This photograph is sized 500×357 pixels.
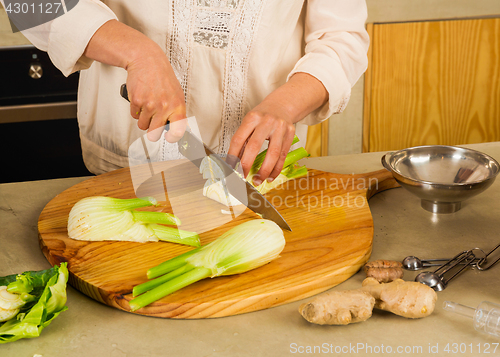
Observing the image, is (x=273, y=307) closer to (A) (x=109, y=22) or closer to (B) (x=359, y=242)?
(B) (x=359, y=242)

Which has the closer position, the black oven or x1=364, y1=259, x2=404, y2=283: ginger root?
x1=364, y1=259, x2=404, y2=283: ginger root

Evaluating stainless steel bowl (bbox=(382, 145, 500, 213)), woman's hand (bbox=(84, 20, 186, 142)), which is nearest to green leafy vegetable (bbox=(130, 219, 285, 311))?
woman's hand (bbox=(84, 20, 186, 142))

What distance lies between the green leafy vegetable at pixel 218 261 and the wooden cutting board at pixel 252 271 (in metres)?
0.02

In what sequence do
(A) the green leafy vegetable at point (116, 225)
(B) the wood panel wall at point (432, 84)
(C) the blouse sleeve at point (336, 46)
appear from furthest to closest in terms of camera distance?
(B) the wood panel wall at point (432, 84), (C) the blouse sleeve at point (336, 46), (A) the green leafy vegetable at point (116, 225)

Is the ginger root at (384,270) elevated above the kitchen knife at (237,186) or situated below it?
below

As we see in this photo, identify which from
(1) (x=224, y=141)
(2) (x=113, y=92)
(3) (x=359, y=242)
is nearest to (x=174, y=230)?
(3) (x=359, y=242)

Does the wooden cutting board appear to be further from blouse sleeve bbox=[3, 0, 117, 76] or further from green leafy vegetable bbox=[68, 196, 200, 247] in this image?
blouse sleeve bbox=[3, 0, 117, 76]

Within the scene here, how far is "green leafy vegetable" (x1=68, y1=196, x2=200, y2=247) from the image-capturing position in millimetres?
1055

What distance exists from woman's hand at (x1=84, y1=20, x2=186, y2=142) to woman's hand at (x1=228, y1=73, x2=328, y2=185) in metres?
0.15

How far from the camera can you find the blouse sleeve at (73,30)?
119 cm

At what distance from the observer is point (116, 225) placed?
106 centimetres

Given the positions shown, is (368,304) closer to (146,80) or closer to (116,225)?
(116,225)

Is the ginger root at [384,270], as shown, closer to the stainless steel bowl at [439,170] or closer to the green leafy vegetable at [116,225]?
the stainless steel bowl at [439,170]

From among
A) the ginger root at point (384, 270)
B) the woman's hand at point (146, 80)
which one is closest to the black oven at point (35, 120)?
the woman's hand at point (146, 80)
